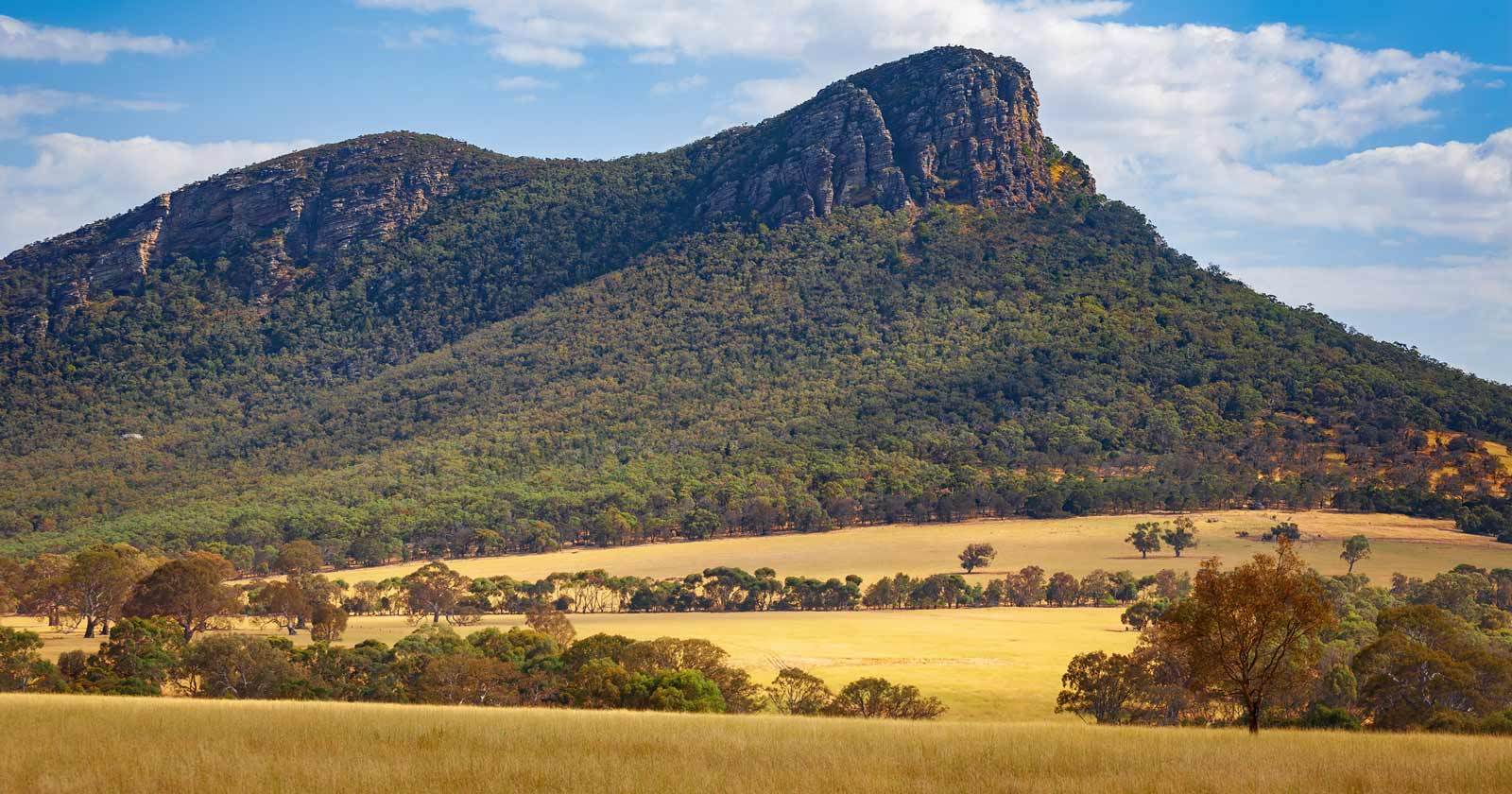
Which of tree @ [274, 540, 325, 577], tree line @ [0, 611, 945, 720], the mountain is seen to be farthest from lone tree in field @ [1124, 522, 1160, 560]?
tree @ [274, 540, 325, 577]

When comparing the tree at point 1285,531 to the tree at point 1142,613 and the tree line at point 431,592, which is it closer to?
the tree line at point 431,592

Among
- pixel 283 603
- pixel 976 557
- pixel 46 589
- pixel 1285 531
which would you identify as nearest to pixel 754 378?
pixel 976 557

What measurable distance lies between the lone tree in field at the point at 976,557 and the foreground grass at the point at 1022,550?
0.89m

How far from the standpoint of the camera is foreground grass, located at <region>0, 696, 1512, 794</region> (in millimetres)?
14688

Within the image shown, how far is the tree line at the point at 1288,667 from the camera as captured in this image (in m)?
23.5

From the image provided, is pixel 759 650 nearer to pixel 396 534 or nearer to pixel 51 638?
pixel 51 638

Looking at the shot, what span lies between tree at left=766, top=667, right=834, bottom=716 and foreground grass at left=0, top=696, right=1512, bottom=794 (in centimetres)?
2133

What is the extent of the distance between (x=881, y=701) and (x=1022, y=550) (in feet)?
219

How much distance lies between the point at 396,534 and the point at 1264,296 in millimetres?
123193

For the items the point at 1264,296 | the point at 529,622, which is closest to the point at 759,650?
the point at 529,622

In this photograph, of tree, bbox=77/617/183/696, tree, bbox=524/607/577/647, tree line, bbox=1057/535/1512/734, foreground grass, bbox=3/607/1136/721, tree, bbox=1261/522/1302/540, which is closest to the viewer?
tree line, bbox=1057/535/1512/734

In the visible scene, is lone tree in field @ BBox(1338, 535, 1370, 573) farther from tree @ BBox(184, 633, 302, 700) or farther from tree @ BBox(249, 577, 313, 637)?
tree @ BBox(184, 633, 302, 700)

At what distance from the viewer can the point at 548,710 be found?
24438 millimetres

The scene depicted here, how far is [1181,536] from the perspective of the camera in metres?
102
